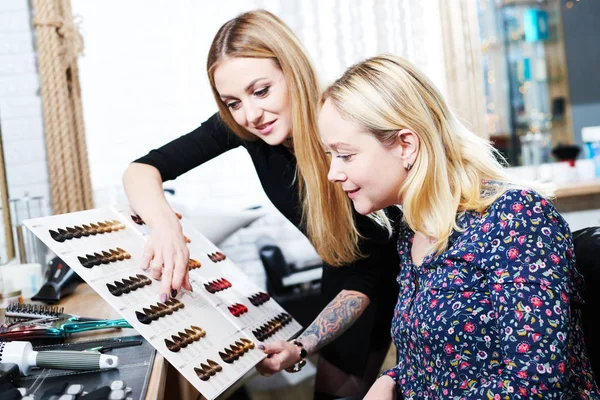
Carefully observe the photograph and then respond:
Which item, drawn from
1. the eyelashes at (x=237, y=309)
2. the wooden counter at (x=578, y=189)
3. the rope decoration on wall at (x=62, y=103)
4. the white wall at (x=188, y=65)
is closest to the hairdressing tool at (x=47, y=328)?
the eyelashes at (x=237, y=309)

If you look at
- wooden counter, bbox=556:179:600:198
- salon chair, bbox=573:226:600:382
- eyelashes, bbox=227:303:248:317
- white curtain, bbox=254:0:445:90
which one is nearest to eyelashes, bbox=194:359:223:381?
eyelashes, bbox=227:303:248:317

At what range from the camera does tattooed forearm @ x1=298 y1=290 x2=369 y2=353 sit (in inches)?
60.6

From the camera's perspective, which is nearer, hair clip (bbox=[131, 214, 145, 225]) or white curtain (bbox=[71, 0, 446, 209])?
hair clip (bbox=[131, 214, 145, 225])

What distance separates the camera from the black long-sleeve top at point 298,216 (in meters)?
1.69

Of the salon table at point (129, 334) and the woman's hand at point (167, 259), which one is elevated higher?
the woman's hand at point (167, 259)

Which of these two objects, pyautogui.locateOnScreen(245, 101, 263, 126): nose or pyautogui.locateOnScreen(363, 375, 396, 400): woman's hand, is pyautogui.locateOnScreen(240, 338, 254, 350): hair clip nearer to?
pyautogui.locateOnScreen(363, 375, 396, 400): woman's hand

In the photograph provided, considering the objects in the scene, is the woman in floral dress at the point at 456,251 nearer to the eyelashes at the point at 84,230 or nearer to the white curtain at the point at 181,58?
the eyelashes at the point at 84,230

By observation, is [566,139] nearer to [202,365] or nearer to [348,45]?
[348,45]

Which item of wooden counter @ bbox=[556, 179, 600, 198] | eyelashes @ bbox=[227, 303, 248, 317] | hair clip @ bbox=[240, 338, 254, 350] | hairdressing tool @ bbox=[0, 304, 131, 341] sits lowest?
wooden counter @ bbox=[556, 179, 600, 198]

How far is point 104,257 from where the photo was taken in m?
1.20

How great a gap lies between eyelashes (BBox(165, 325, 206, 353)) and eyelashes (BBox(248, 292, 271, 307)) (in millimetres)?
292

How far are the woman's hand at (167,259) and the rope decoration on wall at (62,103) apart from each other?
5.52 feet

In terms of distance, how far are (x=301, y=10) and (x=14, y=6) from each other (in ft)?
4.52

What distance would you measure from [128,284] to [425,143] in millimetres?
597
